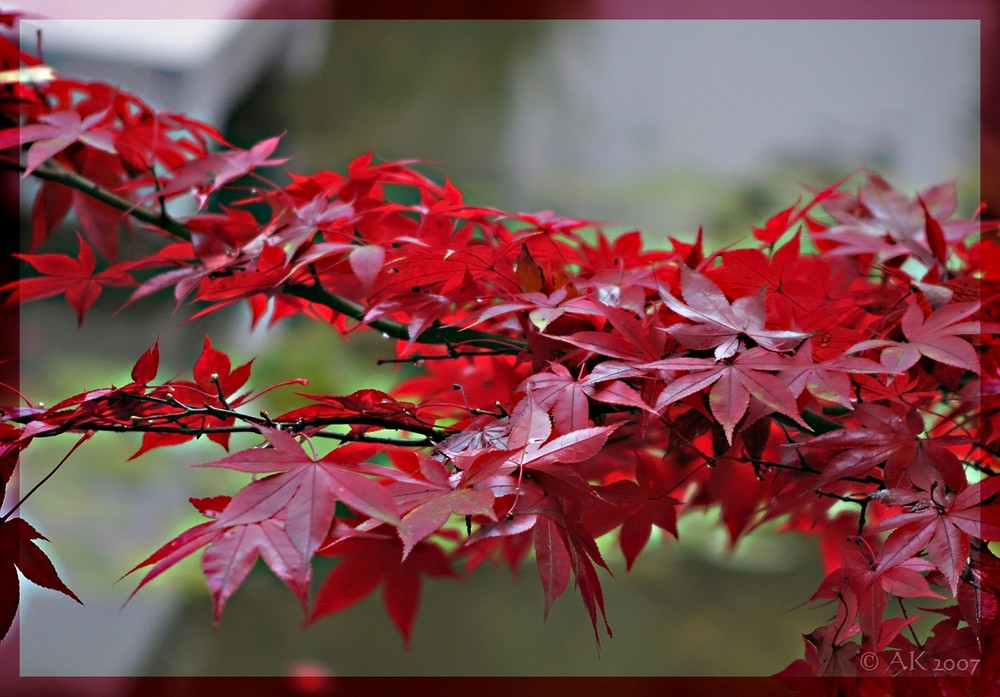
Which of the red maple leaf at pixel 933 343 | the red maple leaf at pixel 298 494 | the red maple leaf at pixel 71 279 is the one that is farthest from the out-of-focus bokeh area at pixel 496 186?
the red maple leaf at pixel 298 494

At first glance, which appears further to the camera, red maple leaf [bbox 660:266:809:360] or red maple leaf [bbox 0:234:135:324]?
red maple leaf [bbox 0:234:135:324]

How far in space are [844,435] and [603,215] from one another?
69.3 inches

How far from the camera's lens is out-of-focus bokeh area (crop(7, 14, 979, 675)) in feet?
5.39

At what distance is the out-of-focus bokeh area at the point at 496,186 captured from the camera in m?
1.64

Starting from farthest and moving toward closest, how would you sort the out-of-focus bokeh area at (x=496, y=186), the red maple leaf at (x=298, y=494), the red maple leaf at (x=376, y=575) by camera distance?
the out-of-focus bokeh area at (x=496, y=186)
the red maple leaf at (x=376, y=575)
the red maple leaf at (x=298, y=494)

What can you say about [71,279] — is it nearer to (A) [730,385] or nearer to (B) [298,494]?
(B) [298,494]

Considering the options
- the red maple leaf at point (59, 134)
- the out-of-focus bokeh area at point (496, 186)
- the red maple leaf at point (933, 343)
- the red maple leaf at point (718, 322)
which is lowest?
the out-of-focus bokeh area at point (496, 186)

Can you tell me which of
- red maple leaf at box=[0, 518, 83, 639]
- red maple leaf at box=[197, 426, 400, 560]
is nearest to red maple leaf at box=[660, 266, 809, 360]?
red maple leaf at box=[197, 426, 400, 560]

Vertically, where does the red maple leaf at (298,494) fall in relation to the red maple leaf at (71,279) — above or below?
above

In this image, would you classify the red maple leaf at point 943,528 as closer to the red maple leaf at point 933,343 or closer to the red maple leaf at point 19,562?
the red maple leaf at point 933,343

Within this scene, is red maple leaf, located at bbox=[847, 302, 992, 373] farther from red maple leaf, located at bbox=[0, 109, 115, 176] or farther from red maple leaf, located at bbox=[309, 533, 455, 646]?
red maple leaf, located at bbox=[0, 109, 115, 176]

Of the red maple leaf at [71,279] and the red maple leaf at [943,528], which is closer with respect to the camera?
the red maple leaf at [943,528]

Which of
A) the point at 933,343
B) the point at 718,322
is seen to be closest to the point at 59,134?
the point at 718,322

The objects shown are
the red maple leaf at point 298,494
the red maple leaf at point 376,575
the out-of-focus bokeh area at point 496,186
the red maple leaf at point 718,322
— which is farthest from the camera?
the out-of-focus bokeh area at point 496,186
